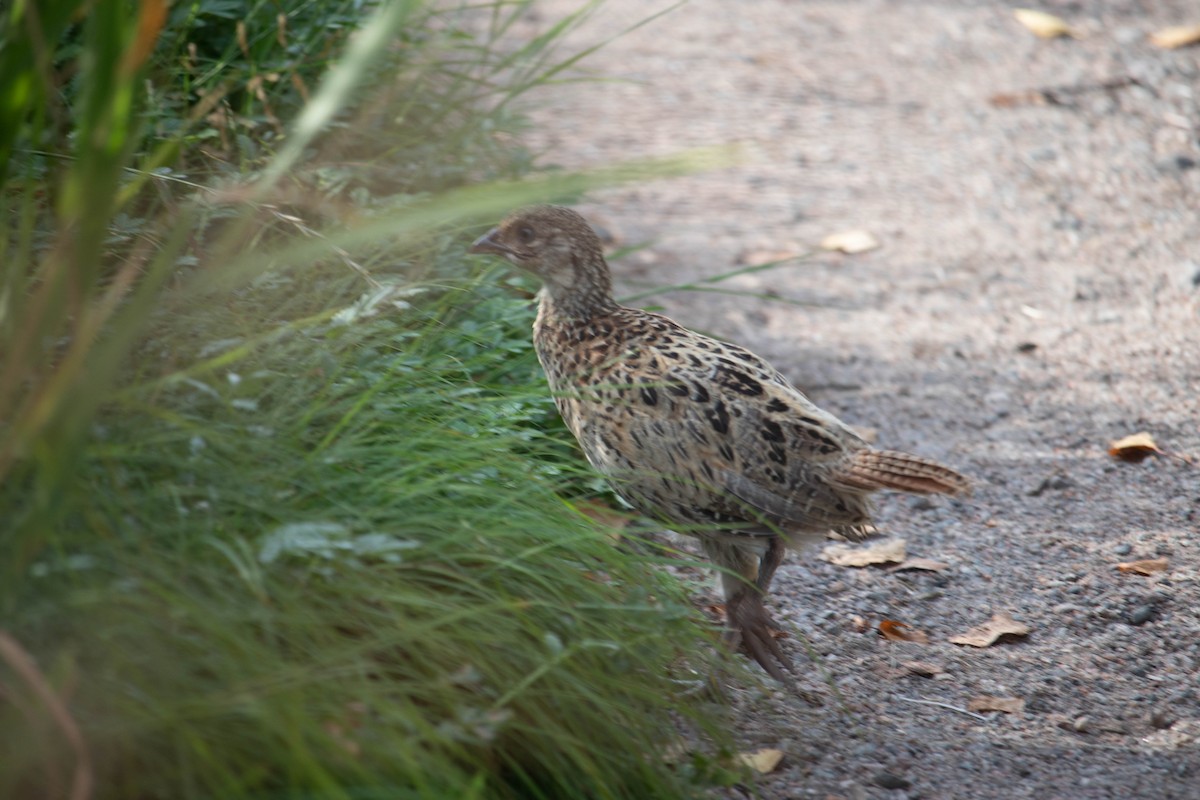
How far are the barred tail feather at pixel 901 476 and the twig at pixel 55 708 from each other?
2109 mm

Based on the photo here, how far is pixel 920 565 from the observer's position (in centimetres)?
425

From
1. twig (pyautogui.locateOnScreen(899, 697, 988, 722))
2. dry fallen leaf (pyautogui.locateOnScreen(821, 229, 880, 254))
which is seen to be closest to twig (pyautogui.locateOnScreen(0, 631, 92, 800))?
twig (pyautogui.locateOnScreen(899, 697, 988, 722))

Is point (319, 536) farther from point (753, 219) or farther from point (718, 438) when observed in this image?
point (753, 219)

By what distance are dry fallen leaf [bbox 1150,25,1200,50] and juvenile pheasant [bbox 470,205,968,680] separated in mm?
5743

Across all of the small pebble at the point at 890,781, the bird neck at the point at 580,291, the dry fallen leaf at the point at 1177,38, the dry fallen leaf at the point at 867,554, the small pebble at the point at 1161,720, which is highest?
the bird neck at the point at 580,291

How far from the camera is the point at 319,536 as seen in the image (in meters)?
2.56

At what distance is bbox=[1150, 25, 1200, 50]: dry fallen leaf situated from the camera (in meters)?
7.97

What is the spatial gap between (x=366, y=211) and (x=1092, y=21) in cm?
636

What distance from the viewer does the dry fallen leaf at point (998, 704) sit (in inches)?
138

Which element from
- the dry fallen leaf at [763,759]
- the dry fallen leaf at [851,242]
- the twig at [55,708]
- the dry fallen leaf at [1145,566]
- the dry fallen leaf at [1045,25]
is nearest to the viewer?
the twig at [55,708]

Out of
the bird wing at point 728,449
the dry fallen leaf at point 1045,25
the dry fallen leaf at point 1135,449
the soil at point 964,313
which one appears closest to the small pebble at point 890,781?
the soil at point 964,313

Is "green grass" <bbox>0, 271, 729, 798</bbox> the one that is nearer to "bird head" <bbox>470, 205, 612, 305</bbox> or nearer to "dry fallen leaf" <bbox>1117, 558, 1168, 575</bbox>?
"bird head" <bbox>470, 205, 612, 305</bbox>

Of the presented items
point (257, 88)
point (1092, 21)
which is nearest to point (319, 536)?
point (257, 88)

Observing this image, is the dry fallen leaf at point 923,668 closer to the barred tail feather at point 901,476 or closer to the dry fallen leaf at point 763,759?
the barred tail feather at point 901,476
